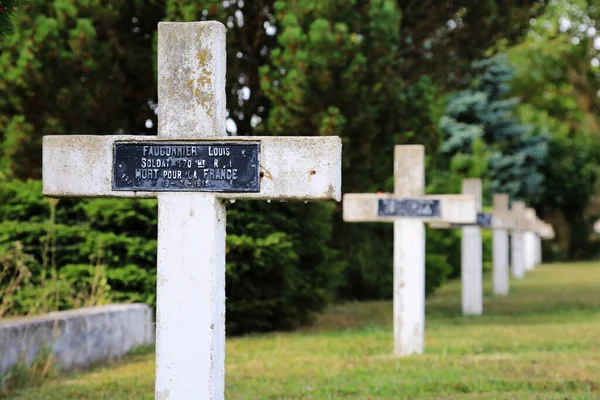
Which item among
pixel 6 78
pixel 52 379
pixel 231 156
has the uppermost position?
pixel 6 78

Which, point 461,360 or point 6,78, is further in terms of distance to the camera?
point 6,78

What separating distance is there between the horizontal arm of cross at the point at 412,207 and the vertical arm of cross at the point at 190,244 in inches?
194

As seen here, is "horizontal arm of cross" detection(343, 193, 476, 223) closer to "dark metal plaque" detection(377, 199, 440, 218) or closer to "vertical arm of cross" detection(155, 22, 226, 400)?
"dark metal plaque" detection(377, 199, 440, 218)

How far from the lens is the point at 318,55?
1308 centimetres

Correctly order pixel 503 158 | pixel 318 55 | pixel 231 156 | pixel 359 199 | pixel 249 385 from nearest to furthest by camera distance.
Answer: pixel 231 156 → pixel 249 385 → pixel 359 199 → pixel 318 55 → pixel 503 158

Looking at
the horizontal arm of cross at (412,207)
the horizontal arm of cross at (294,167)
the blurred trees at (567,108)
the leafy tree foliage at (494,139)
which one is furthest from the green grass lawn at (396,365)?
the blurred trees at (567,108)

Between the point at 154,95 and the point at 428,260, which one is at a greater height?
the point at 154,95

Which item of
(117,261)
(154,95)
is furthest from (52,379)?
(154,95)

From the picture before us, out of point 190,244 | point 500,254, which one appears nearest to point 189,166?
point 190,244

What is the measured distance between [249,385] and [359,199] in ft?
9.68

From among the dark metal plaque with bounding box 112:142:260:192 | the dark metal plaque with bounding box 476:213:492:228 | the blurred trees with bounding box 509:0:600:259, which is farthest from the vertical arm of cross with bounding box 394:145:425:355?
the blurred trees with bounding box 509:0:600:259

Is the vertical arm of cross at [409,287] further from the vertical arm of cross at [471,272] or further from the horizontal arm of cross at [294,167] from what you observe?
the vertical arm of cross at [471,272]

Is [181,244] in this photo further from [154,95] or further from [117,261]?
[154,95]

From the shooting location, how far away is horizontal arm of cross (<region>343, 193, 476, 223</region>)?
10555mm
